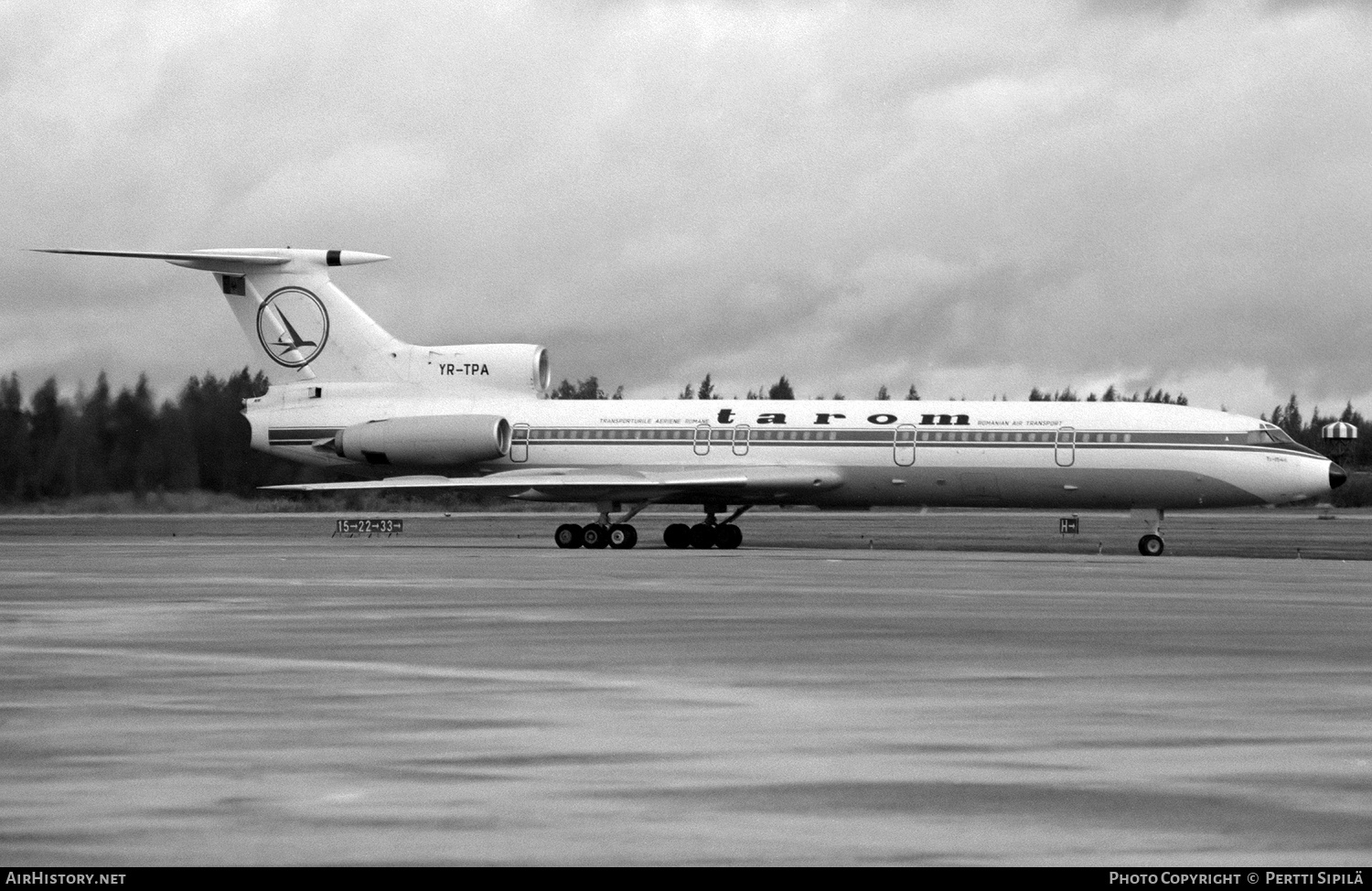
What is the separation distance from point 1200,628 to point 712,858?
11.3 metres

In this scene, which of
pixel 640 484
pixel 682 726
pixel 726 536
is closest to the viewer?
pixel 682 726

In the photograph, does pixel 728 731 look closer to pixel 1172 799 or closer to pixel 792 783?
pixel 792 783

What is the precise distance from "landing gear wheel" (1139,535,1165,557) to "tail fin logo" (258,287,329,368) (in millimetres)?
20199

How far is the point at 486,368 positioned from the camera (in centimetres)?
4191

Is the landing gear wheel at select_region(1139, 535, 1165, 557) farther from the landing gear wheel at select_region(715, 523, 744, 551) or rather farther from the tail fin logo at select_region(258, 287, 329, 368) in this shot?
the tail fin logo at select_region(258, 287, 329, 368)

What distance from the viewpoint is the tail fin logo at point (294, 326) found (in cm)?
4191

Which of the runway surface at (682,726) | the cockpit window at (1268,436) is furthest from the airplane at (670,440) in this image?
the runway surface at (682,726)

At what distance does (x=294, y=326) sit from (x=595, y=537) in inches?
381

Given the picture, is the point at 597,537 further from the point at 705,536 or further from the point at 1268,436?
the point at 1268,436

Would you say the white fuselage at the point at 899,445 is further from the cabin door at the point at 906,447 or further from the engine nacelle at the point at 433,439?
the engine nacelle at the point at 433,439

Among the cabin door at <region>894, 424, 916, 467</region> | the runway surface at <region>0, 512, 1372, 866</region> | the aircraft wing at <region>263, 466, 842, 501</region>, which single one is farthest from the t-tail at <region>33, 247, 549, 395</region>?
the runway surface at <region>0, 512, 1372, 866</region>

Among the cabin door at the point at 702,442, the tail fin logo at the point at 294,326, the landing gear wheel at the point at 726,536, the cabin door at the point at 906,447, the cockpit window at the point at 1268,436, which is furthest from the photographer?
the tail fin logo at the point at 294,326

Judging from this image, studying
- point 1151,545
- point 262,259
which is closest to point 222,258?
point 262,259

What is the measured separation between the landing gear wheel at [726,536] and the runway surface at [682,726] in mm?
18202
